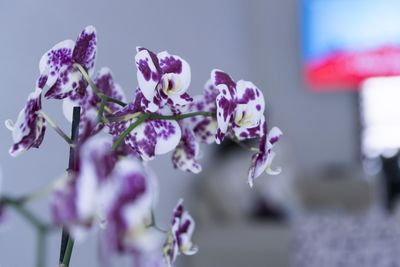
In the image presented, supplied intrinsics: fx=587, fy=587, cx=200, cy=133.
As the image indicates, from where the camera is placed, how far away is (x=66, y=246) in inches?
17.3

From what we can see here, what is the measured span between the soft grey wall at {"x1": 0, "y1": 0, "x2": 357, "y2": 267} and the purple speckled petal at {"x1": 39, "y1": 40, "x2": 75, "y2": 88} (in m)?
0.12

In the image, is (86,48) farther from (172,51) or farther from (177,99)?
(172,51)

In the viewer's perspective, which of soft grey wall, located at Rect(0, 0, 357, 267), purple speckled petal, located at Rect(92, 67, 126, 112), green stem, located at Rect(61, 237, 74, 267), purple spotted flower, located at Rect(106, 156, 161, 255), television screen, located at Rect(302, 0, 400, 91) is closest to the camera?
purple spotted flower, located at Rect(106, 156, 161, 255)

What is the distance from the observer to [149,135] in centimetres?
47

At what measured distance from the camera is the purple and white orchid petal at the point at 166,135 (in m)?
0.47

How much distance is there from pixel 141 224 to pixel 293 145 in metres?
4.57

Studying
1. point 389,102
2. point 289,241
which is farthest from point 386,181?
point 289,241

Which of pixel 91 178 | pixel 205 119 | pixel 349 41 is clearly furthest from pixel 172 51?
pixel 349 41

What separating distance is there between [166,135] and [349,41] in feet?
12.9

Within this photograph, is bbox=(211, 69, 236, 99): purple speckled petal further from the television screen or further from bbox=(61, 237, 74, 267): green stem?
the television screen

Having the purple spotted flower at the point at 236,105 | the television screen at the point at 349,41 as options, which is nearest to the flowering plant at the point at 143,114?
the purple spotted flower at the point at 236,105

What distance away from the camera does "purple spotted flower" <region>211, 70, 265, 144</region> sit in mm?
463

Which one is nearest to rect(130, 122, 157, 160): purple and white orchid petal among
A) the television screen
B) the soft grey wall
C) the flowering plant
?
the flowering plant

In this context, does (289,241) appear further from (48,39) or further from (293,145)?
(293,145)
